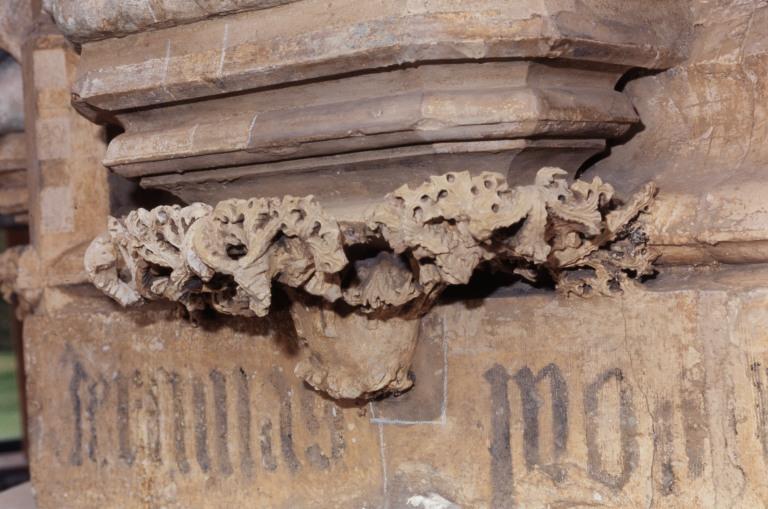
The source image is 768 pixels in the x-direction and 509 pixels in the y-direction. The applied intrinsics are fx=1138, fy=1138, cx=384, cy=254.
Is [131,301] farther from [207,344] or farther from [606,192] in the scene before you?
[606,192]

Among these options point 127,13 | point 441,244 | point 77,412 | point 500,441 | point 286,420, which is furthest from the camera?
point 77,412

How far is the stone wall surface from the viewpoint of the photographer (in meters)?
1.88

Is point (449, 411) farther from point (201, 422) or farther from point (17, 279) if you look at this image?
point (17, 279)

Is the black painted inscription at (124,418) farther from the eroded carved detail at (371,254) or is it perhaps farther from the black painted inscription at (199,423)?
the eroded carved detail at (371,254)

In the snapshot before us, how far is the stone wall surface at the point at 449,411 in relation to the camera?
6.18 ft

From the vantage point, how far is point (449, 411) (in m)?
2.17

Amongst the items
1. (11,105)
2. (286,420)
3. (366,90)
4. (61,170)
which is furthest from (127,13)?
(11,105)

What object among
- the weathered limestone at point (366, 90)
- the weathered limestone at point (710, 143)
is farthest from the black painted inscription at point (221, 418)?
the weathered limestone at point (710, 143)

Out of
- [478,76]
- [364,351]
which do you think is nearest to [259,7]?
[478,76]

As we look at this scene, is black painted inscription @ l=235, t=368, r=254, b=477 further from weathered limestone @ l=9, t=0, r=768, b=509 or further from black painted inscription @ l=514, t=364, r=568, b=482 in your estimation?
black painted inscription @ l=514, t=364, r=568, b=482

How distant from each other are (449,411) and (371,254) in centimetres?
38

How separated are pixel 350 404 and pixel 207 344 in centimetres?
35

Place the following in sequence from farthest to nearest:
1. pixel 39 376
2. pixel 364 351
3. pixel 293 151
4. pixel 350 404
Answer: pixel 39 376, pixel 350 404, pixel 364 351, pixel 293 151

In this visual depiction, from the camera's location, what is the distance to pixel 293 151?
1823 millimetres
